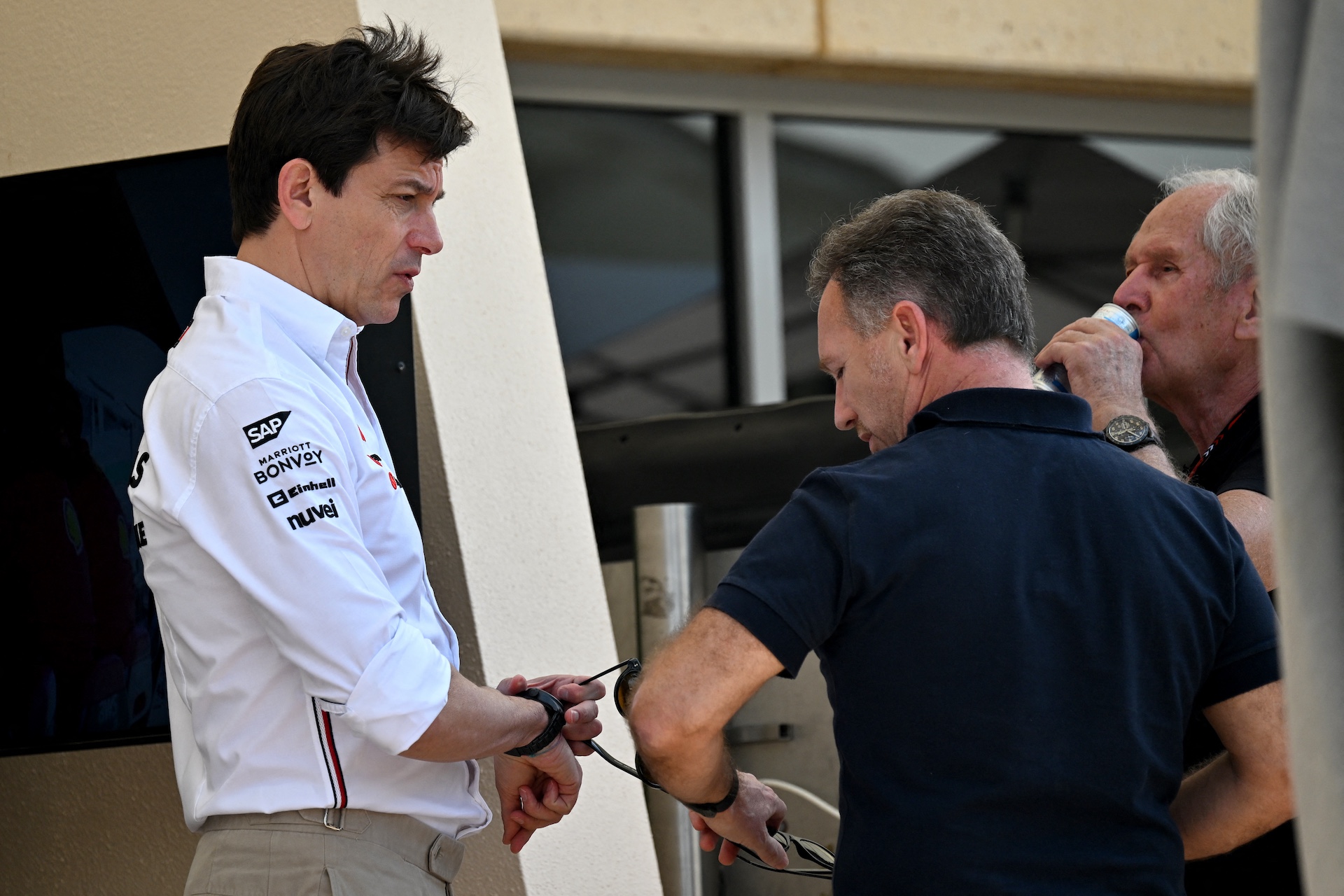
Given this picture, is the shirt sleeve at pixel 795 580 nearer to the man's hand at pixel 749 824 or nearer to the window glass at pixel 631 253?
the man's hand at pixel 749 824

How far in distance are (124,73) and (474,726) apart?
1515 millimetres

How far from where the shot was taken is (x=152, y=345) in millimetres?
1997

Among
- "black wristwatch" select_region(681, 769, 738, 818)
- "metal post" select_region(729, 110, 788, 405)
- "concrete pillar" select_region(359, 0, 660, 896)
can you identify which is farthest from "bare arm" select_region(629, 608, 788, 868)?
"metal post" select_region(729, 110, 788, 405)

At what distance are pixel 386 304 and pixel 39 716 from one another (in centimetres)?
87

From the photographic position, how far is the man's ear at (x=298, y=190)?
152cm

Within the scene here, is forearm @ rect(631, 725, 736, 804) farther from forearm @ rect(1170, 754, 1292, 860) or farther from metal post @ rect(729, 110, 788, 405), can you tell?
metal post @ rect(729, 110, 788, 405)

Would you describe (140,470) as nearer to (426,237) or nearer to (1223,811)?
(426,237)

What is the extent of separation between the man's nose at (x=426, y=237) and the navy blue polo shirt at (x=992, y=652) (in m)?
0.61

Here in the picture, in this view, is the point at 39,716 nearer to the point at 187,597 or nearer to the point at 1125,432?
the point at 187,597

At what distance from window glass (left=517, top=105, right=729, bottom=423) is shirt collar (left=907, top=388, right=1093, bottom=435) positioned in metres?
2.95

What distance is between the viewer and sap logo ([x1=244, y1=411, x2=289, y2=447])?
1.31 metres

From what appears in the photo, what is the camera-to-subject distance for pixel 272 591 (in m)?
1.28

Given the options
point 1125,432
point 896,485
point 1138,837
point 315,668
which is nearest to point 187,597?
point 315,668

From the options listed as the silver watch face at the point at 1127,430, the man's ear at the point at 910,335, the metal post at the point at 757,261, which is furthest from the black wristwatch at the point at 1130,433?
→ the metal post at the point at 757,261
